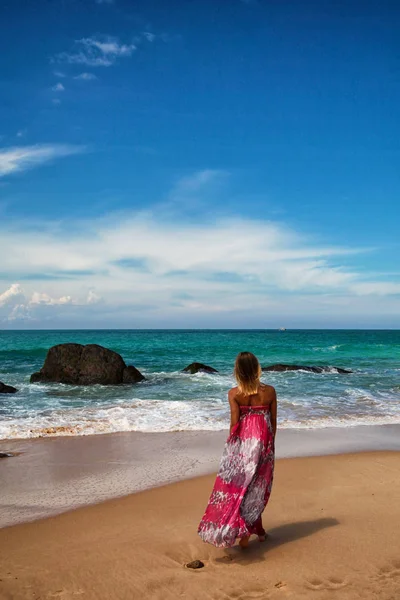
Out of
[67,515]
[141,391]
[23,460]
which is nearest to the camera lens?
[67,515]

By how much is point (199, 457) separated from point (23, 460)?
3.13 metres

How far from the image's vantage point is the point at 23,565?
467 centimetres

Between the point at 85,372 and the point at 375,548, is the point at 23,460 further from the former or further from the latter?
the point at 85,372

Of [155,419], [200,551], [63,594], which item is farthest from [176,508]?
[155,419]

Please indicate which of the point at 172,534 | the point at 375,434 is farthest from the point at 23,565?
the point at 375,434

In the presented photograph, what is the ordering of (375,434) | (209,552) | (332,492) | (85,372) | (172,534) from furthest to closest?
(85,372)
(375,434)
(332,492)
(172,534)
(209,552)

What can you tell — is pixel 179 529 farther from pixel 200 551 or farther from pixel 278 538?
pixel 278 538

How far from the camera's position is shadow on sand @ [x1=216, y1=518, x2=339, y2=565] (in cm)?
468

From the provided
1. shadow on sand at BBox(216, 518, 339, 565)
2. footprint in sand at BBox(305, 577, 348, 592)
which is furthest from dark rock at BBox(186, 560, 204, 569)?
footprint in sand at BBox(305, 577, 348, 592)

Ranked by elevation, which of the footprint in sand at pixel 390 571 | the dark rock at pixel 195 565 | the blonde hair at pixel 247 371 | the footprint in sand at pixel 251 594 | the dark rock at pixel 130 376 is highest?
the blonde hair at pixel 247 371

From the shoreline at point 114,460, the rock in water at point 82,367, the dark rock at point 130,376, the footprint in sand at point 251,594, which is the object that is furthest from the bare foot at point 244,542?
the dark rock at point 130,376

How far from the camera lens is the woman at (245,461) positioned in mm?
4602

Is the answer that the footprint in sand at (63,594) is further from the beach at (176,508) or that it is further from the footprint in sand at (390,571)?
the footprint in sand at (390,571)

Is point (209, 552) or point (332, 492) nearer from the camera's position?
point (209, 552)
